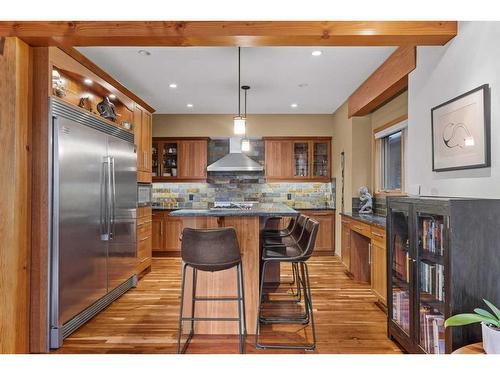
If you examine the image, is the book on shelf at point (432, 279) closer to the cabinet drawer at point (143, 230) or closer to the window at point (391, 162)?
the window at point (391, 162)

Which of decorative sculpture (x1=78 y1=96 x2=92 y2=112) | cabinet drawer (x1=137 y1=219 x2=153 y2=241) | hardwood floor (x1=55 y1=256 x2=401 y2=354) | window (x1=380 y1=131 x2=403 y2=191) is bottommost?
hardwood floor (x1=55 y1=256 x2=401 y2=354)

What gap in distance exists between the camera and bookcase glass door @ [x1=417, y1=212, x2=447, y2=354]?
2.06 m

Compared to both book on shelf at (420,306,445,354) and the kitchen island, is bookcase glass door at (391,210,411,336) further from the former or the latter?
the kitchen island

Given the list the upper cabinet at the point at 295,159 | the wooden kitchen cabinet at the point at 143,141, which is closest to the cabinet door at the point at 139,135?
the wooden kitchen cabinet at the point at 143,141

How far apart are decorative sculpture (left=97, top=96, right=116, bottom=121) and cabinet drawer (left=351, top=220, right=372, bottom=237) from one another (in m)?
3.30

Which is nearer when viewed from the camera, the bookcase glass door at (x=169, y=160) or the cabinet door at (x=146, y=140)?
the cabinet door at (x=146, y=140)

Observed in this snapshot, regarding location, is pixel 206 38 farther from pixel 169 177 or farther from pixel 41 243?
pixel 169 177

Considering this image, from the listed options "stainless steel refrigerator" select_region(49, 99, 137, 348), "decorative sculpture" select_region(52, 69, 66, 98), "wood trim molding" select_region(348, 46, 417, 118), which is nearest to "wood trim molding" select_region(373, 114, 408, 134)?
"wood trim molding" select_region(348, 46, 417, 118)

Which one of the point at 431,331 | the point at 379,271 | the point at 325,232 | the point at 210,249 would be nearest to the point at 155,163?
the point at 325,232

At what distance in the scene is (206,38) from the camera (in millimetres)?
2469

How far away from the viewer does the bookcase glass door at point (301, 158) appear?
6.33m

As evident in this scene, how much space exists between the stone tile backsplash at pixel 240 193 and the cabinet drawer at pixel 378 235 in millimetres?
2778

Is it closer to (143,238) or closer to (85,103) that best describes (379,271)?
(143,238)

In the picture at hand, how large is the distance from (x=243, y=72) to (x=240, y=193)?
2963mm
